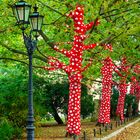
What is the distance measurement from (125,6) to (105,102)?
30.1ft

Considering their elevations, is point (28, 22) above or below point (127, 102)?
above

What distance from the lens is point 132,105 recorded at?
166 ft

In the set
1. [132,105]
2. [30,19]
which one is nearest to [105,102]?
[30,19]

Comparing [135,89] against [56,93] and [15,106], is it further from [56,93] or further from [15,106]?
[15,106]

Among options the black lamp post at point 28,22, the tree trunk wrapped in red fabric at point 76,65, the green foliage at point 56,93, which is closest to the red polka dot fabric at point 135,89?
the green foliage at point 56,93


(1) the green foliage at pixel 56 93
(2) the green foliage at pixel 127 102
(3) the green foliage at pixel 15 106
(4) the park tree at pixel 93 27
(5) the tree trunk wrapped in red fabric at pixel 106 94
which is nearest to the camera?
(4) the park tree at pixel 93 27

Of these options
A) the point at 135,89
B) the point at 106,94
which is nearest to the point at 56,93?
the point at 106,94

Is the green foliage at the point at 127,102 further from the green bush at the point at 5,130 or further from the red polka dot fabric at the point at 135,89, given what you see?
the green bush at the point at 5,130

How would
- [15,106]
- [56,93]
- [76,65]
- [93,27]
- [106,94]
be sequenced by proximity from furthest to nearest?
[56,93] → [106,94] → [15,106] → [93,27] → [76,65]

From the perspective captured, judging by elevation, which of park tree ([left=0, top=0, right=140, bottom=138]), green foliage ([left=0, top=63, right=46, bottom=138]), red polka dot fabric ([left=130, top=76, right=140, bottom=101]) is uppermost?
park tree ([left=0, top=0, right=140, bottom=138])

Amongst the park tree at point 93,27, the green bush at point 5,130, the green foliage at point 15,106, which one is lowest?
the green bush at point 5,130

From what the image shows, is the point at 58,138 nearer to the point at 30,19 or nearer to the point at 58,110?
the point at 30,19

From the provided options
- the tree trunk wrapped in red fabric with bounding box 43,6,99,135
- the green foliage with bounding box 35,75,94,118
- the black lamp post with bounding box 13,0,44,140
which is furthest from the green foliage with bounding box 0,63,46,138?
the black lamp post with bounding box 13,0,44,140

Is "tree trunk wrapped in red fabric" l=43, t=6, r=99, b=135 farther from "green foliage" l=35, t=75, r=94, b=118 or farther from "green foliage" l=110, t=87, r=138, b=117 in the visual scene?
"green foliage" l=110, t=87, r=138, b=117
